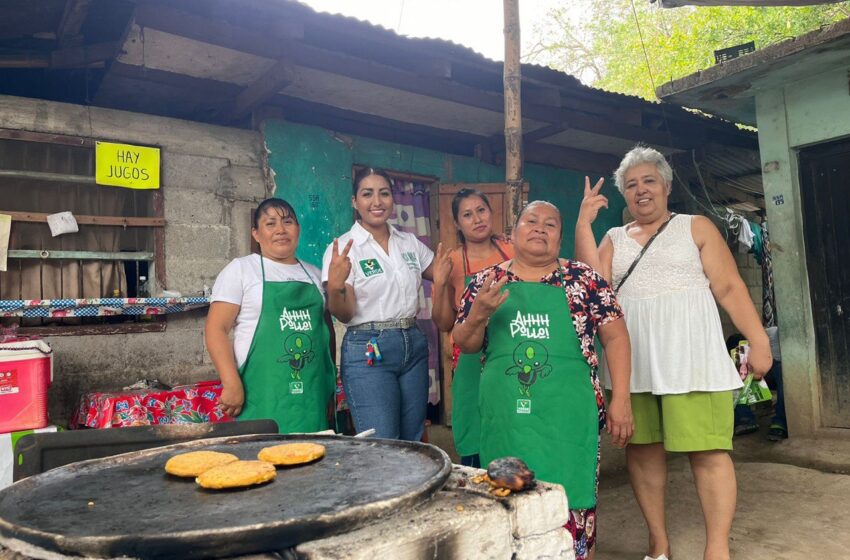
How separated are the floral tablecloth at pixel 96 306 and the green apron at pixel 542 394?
2.83m

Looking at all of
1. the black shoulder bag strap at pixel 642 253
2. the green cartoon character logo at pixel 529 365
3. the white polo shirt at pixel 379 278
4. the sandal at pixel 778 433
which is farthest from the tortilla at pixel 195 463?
the sandal at pixel 778 433

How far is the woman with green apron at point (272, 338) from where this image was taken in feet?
9.36

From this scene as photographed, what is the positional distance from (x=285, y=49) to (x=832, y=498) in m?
4.41

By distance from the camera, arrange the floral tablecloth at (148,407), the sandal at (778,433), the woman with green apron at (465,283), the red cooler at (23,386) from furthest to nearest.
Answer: the sandal at (778,433) → the floral tablecloth at (148,407) → the red cooler at (23,386) → the woman with green apron at (465,283)

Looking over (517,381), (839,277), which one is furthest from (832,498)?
(517,381)

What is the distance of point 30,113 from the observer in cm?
427

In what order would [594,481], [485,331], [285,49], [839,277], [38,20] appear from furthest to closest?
1. [839,277]
2. [285,49]
3. [38,20]
4. [485,331]
5. [594,481]

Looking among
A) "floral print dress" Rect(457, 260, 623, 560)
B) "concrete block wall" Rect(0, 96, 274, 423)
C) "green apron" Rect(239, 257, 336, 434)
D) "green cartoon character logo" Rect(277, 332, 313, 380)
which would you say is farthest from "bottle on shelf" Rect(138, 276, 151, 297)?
"floral print dress" Rect(457, 260, 623, 560)

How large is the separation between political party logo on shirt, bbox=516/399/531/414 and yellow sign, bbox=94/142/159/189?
137 inches

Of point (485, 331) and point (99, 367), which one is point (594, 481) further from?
point (99, 367)

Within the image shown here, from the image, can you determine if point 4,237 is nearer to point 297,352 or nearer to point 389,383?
point 297,352

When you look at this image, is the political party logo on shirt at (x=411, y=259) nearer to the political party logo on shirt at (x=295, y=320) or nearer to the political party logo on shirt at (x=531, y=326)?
the political party logo on shirt at (x=295, y=320)

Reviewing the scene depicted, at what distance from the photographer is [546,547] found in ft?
4.94

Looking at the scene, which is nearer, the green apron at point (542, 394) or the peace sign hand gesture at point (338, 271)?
the green apron at point (542, 394)
